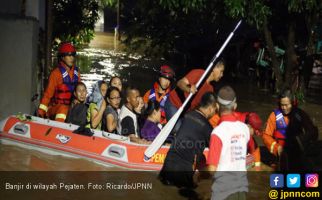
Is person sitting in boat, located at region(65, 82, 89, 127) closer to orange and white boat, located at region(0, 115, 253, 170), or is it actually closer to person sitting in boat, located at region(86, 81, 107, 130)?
person sitting in boat, located at region(86, 81, 107, 130)

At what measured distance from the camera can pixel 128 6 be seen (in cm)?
2603

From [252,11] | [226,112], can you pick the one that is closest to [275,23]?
[252,11]

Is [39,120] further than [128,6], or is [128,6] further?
[128,6]

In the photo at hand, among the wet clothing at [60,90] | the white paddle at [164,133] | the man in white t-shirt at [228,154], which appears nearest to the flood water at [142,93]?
the white paddle at [164,133]

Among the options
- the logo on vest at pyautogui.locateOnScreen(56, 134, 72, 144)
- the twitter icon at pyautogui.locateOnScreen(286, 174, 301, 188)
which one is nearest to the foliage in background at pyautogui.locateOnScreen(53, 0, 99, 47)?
the logo on vest at pyautogui.locateOnScreen(56, 134, 72, 144)

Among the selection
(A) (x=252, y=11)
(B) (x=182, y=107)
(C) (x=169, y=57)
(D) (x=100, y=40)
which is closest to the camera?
(B) (x=182, y=107)

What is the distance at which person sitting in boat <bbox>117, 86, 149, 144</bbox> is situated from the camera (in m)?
8.23

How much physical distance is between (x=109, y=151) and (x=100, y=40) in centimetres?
2939

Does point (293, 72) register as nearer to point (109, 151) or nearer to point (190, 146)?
point (109, 151)

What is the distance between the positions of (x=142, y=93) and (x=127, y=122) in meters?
8.27

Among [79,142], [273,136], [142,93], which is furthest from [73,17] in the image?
[273,136]

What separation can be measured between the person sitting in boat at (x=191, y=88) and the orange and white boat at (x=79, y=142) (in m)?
0.66

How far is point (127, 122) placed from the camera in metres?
8.30

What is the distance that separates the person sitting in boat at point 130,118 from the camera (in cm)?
823
